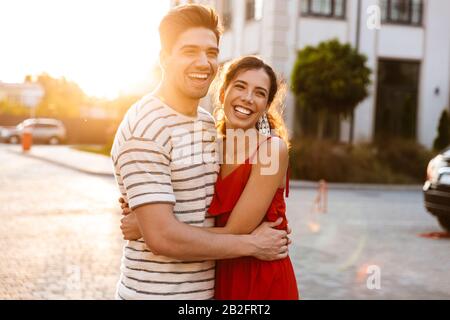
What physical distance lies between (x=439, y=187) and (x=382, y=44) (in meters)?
17.3

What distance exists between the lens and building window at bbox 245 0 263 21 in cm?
2677

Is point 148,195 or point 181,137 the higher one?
point 181,137

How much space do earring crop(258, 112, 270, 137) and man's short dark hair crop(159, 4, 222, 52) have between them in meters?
0.45

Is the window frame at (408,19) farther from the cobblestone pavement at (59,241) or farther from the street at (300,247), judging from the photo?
the cobblestone pavement at (59,241)

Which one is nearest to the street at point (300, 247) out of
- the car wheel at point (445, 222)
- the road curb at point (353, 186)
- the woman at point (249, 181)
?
the car wheel at point (445, 222)

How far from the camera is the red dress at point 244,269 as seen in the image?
95.9 inches

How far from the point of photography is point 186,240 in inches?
90.8

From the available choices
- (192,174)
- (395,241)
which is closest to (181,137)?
(192,174)

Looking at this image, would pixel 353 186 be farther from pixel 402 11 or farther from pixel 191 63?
pixel 191 63

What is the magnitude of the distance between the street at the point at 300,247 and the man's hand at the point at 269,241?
403 cm

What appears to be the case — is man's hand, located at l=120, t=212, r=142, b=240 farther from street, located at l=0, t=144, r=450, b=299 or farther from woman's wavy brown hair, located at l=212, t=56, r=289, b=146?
street, located at l=0, t=144, r=450, b=299

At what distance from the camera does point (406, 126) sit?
2625cm

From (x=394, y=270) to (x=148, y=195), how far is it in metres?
6.23

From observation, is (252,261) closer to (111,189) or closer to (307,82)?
(111,189)
